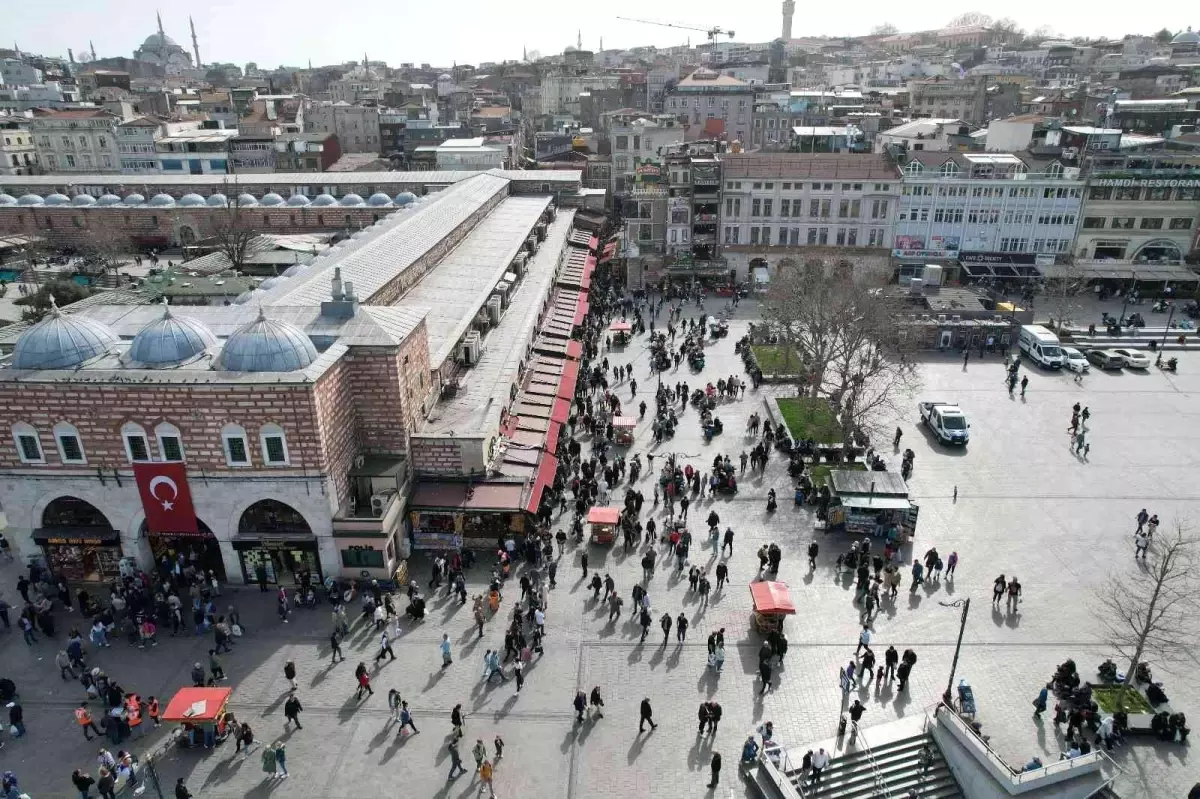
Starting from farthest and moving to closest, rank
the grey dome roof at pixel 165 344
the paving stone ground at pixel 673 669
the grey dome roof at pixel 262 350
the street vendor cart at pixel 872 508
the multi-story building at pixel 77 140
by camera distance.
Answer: the multi-story building at pixel 77 140 → the street vendor cart at pixel 872 508 → the grey dome roof at pixel 165 344 → the grey dome roof at pixel 262 350 → the paving stone ground at pixel 673 669

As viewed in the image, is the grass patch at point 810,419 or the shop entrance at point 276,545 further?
the grass patch at point 810,419

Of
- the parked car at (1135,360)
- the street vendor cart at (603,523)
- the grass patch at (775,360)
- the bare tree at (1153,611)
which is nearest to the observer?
the bare tree at (1153,611)

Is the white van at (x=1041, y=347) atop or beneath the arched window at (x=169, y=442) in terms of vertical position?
beneath

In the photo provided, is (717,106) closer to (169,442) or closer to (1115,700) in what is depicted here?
(169,442)

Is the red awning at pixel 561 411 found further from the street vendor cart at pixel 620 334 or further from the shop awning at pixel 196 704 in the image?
the shop awning at pixel 196 704

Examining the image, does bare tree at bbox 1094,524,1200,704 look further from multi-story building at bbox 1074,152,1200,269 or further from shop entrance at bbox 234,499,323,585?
multi-story building at bbox 1074,152,1200,269

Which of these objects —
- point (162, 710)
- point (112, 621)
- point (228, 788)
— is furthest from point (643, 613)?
point (112, 621)

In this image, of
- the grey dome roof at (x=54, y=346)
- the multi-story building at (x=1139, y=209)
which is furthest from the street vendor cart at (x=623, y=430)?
the multi-story building at (x=1139, y=209)
